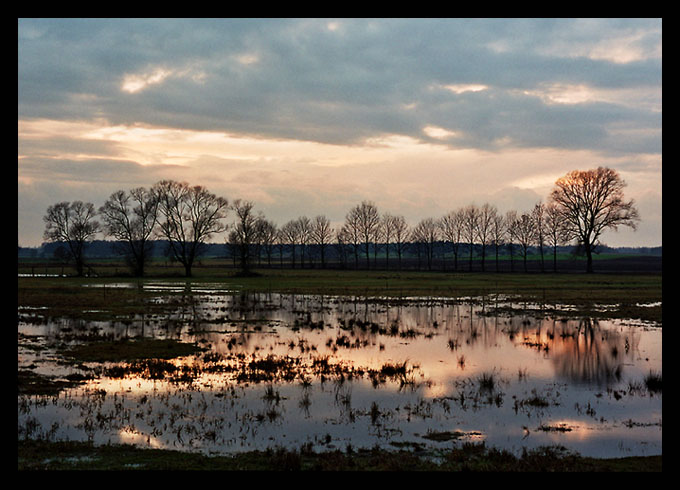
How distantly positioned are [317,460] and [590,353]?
61.7 feet

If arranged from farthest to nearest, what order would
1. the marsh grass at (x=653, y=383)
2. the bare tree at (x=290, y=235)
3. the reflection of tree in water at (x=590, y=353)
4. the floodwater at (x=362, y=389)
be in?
the bare tree at (x=290, y=235) → the reflection of tree in water at (x=590, y=353) → the marsh grass at (x=653, y=383) → the floodwater at (x=362, y=389)

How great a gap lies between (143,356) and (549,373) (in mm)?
17831

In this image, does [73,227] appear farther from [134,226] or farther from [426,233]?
[426,233]

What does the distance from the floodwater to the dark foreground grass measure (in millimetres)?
610

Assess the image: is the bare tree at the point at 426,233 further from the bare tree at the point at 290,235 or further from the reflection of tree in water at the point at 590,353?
the reflection of tree in water at the point at 590,353

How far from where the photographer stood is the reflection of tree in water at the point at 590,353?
785 inches

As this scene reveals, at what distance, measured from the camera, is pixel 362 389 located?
17281 mm

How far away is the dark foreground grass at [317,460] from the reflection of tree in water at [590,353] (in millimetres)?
9020

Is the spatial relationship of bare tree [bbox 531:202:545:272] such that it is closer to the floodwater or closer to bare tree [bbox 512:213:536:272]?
bare tree [bbox 512:213:536:272]

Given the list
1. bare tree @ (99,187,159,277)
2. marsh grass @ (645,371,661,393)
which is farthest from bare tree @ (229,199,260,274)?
marsh grass @ (645,371,661,393)


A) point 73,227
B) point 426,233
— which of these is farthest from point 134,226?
point 426,233

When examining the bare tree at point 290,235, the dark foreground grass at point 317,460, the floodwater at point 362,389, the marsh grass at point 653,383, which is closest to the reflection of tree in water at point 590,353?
the floodwater at point 362,389

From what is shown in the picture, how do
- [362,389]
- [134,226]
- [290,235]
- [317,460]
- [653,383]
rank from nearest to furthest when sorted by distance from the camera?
1. [317,460]
2. [362,389]
3. [653,383]
4. [134,226]
5. [290,235]
